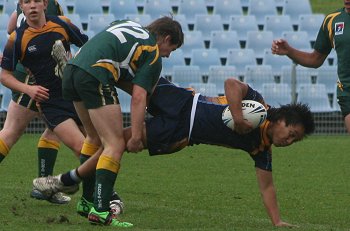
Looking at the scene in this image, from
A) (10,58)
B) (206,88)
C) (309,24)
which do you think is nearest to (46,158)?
(10,58)

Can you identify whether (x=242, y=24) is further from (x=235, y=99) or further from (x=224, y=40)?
(x=235, y=99)

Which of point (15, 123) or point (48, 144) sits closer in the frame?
point (15, 123)

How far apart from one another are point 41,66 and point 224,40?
12.9m

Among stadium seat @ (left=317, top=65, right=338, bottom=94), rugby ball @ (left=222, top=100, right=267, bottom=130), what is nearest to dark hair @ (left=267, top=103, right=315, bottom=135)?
rugby ball @ (left=222, top=100, right=267, bottom=130)

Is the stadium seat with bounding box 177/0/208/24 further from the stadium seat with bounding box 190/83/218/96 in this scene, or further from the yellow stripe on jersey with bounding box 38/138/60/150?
the yellow stripe on jersey with bounding box 38/138/60/150

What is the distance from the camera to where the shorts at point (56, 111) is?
30.2 feet

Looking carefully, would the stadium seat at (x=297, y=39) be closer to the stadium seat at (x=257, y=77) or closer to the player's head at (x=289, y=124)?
the stadium seat at (x=257, y=77)

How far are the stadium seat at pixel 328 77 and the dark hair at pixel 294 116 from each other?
40.0 feet

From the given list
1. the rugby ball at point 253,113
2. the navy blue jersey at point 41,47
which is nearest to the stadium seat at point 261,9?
the navy blue jersey at point 41,47

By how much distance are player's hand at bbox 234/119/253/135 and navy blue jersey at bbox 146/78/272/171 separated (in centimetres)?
15

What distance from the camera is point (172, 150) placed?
8016 millimetres

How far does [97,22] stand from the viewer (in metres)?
21.3

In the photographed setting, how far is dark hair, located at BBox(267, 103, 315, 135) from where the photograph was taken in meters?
7.82

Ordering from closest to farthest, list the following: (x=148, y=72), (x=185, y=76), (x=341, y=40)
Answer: (x=148, y=72), (x=341, y=40), (x=185, y=76)
